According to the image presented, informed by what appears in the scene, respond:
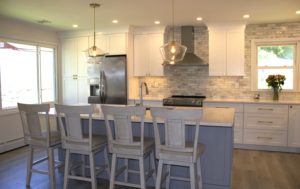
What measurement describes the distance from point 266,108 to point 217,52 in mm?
1469

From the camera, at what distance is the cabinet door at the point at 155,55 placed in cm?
562

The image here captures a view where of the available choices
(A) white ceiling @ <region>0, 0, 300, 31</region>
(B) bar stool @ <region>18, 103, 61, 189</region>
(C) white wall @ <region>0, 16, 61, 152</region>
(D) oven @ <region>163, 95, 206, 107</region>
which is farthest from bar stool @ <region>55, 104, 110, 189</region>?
(C) white wall @ <region>0, 16, 61, 152</region>

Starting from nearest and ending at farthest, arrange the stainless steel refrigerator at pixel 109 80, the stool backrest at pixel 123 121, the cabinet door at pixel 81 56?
the stool backrest at pixel 123 121
the stainless steel refrigerator at pixel 109 80
the cabinet door at pixel 81 56

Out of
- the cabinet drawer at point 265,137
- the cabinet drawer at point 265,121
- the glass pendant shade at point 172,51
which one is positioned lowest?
the cabinet drawer at point 265,137

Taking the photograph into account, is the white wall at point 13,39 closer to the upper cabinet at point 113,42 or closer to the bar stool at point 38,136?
the upper cabinet at point 113,42

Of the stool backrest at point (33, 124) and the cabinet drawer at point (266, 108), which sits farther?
the cabinet drawer at point (266, 108)

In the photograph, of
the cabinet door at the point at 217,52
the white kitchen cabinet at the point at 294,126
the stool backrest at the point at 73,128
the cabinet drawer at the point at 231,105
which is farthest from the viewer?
the cabinet door at the point at 217,52

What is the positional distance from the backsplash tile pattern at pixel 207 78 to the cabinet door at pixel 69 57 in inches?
70.0

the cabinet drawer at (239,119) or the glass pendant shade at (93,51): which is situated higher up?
the glass pendant shade at (93,51)

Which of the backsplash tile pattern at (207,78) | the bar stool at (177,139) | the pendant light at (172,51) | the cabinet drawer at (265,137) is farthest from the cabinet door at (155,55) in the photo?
the bar stool at (177,139)

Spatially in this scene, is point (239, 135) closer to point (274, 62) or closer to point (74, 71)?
point (274, 62)

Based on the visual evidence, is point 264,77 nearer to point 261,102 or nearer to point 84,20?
point 261,102

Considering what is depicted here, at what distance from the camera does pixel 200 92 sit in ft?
18.7

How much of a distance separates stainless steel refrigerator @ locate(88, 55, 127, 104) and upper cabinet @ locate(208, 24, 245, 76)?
1.88 metres
